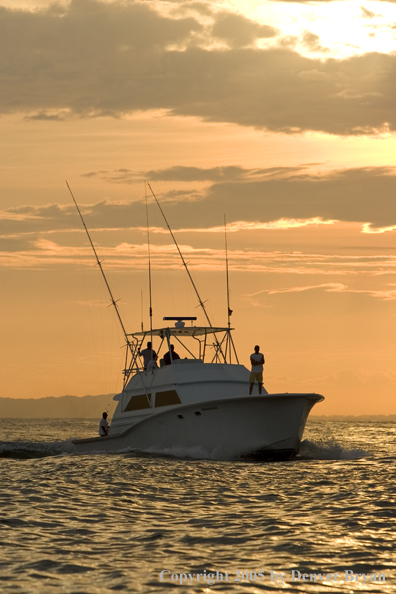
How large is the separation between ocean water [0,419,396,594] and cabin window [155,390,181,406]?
390cm

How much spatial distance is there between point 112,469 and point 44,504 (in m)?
5.83

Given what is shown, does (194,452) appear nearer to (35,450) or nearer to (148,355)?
(148,355)

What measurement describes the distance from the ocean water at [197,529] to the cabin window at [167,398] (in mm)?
3900

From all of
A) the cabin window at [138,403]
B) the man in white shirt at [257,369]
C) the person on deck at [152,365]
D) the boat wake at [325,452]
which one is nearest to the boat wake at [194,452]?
the boat wake at [325,452]

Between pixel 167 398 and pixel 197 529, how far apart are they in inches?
514

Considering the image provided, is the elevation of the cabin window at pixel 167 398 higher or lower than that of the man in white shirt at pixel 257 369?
lower

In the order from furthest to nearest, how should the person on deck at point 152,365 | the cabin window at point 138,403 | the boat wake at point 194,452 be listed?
1. the person on deck at point 152,365
2. the cabin window at point 138,403
3. the boat wake at point 194,452

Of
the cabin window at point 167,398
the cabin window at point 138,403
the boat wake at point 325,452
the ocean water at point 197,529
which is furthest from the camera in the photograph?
the cabin window at point 138,403

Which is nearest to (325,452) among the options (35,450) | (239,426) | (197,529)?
(239,426)

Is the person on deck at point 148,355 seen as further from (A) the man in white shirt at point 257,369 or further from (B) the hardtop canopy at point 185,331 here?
(A) the man in white shirt at point 257,369

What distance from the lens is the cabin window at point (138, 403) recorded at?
1002 inches

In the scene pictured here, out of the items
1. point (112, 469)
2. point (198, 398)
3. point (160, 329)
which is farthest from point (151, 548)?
point (160, 329)

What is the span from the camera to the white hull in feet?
71.6

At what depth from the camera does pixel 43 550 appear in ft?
33.2
